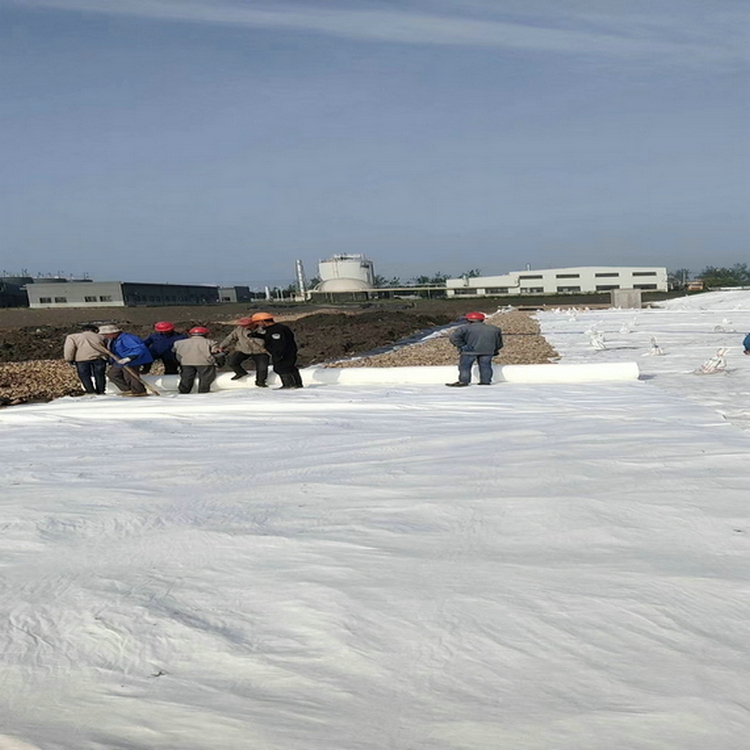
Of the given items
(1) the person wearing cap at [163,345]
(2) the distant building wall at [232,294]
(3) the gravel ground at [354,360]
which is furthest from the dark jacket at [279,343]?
(2) the distant building wall at [232,294]

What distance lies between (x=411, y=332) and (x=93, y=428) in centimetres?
1841

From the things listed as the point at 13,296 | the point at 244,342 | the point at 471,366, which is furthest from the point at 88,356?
the point at 13,296

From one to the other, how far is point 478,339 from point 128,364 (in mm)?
5025

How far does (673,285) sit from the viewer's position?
92688 mm

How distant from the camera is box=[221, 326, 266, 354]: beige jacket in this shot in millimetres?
10578

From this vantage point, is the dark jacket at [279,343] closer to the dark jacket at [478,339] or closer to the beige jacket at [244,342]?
the beige jacket at [244,342]

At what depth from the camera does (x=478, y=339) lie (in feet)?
33.7

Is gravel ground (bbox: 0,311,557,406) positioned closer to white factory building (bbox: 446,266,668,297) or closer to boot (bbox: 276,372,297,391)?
boot (bbox: 276,372,297,391)

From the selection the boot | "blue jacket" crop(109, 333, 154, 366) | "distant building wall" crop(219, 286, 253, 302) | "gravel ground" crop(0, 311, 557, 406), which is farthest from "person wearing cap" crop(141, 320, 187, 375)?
"distant building wall" crop(219, 286, 253, 302)

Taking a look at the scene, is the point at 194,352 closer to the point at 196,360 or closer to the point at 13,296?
the point at 196,360

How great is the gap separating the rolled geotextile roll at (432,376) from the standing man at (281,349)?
0.42 meters

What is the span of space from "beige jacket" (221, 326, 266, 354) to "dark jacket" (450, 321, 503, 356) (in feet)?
9.56

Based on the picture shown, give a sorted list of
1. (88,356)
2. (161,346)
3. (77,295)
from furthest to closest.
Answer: (77,295) → (161,346) → (88,356)

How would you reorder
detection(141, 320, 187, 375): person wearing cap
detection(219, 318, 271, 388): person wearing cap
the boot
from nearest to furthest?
the boot → detection(219, 318, 271, 388): person wearing cap → detection(141, 320, 187, 375): person wearing cap
